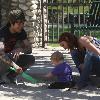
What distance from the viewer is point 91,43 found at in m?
6.40

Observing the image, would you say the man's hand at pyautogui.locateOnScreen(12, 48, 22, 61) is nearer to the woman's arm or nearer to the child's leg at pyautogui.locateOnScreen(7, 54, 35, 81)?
the child's leg at pyautogui.locateOnScreen(7, 54, 35, 81)

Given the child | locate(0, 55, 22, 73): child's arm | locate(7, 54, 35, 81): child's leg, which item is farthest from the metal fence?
locate(0, 55, 22, 73): child's arm

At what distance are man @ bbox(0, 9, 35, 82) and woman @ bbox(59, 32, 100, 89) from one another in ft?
1.94

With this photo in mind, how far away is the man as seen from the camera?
6.67 m

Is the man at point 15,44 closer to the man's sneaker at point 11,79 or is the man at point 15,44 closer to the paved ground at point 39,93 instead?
the man's sneaker at point 11,79

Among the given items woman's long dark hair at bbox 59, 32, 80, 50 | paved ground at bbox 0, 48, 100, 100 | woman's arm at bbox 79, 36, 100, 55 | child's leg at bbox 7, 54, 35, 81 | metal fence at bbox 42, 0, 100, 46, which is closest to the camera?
paved ground at bbox 0, 48, 100, 100

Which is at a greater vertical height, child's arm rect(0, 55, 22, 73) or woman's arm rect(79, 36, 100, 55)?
woman's arm rect(79, 36, 100, 55)

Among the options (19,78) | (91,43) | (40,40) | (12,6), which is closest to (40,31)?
(40,40)

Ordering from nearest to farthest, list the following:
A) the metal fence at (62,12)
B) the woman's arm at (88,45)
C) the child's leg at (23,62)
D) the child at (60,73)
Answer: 1. the woman's arm at (88,45)
2. the child at (60,73)
3. the child's leg at (23,62)
4. the metal fence at (62,12)

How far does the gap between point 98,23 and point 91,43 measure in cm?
281

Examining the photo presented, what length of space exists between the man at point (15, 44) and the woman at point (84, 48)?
0.59 metres

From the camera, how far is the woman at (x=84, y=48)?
6.36 metres

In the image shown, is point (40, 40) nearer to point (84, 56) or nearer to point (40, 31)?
point (40, 31)

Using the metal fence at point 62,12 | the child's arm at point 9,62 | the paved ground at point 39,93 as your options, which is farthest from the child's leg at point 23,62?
the metal fence at point 62,12
